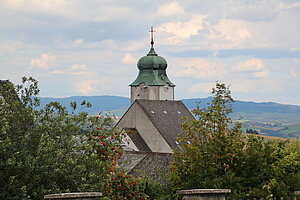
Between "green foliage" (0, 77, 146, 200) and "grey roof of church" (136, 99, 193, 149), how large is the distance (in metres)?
37.1

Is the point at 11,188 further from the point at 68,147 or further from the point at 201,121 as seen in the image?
the point at 201,121

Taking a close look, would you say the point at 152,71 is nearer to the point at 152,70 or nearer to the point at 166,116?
the point at 152,70

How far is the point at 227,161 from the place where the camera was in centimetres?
1861

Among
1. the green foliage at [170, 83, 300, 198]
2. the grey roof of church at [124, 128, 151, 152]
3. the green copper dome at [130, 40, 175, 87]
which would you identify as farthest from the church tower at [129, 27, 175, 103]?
the green foliage at [170, 83, 300, 198]

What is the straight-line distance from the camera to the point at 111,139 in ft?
50.5

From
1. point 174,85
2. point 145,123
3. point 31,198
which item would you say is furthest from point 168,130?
point 31,198

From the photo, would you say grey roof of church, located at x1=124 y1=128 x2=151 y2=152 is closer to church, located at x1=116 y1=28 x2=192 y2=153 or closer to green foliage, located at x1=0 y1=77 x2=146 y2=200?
church, located at x1=116 y1=28 x2=192 y2=153

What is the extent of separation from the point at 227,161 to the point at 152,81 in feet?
190

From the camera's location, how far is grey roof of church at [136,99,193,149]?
52.4 m

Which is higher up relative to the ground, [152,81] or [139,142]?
[152,81]

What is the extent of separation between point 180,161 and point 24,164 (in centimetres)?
816

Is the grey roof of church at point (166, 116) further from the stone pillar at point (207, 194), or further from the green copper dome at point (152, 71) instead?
the stone pillar at point (207, 194)

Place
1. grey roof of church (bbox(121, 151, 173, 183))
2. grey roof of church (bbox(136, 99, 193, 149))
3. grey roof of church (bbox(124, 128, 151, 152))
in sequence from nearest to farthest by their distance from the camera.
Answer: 1. grey roof of church (bbox(121, 151, 173, 183))
2. grey roof of church (bbox(124, 128, 151, 152))
3. grey roof of church (bbox(136, 99, 193, 149))

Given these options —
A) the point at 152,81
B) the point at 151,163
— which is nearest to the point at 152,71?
the point at 152,81
